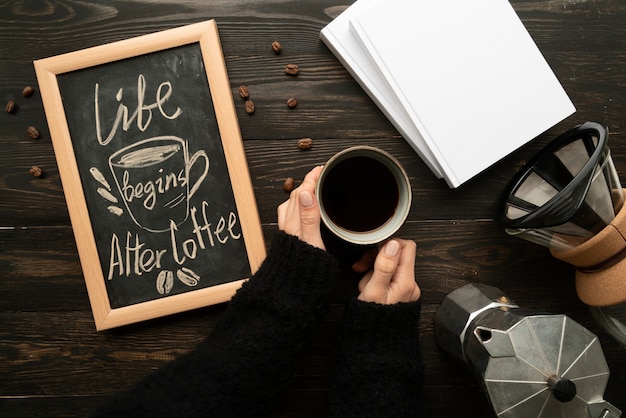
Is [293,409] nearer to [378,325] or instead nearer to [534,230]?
[378,325]

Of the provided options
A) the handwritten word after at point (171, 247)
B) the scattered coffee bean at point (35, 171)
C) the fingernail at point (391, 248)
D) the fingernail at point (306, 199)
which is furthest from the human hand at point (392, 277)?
the scattered coffee bean at point (35, 171)

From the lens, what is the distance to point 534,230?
653 mm

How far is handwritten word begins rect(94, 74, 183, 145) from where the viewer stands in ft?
2.41

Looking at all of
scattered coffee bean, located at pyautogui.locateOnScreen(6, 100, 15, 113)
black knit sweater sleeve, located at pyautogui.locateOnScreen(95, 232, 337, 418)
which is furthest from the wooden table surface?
black knit sweater sleeve, located at pyautogui.locateOnScreen(95, 232, 337, 418)

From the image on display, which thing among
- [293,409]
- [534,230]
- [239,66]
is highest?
[239,66]

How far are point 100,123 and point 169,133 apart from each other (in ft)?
0.37

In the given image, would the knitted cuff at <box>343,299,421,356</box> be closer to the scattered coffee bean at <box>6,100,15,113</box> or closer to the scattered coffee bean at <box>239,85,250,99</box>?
the scattered coffee bean at <box>239,85,250,99</box>

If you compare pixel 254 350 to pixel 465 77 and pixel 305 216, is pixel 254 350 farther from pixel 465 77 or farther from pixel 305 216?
pixel 465 77

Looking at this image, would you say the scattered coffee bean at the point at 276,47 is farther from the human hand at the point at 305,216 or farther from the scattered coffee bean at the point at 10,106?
the scattered coffee bean at the point at 10,106

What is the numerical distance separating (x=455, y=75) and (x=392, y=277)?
1.09 ft

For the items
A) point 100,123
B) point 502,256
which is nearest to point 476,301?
point 502,256

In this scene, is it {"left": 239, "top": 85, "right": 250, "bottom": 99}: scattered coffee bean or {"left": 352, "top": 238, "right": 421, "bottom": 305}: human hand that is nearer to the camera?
{"left": 352, "top": 238, "right": 421, "bottom": 305}: human hand

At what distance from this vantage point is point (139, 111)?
74cm

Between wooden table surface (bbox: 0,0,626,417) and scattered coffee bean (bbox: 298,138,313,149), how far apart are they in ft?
0.03
